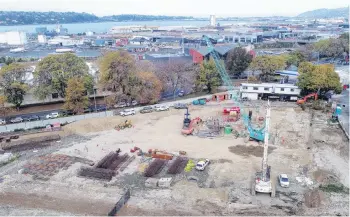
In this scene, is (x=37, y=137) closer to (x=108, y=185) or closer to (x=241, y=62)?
(x=108, y=185)

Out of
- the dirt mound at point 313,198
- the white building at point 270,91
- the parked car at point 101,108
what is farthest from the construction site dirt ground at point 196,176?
the white building at point 270,91

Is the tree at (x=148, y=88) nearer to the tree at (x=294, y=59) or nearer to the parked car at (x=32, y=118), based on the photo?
the parked car at (x=32, y=118)

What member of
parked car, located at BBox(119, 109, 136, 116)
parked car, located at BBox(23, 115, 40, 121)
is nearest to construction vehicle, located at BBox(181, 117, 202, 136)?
→ parked car, located at BBox(119, 109, 136, 116)

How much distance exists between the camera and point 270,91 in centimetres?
3644

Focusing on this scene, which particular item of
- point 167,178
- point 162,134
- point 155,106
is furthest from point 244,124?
point 167,178

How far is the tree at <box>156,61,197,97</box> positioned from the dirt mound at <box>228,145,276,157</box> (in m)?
15.9

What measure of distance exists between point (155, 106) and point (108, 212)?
18.4 m

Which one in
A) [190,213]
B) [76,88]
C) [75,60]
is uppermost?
[75,60]

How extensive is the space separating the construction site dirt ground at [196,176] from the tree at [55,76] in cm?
663

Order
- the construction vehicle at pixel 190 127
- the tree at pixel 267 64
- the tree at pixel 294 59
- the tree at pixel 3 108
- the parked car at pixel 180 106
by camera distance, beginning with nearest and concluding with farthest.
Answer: the construction vehicle at pixel 190 127, the tree at pixel 3 108, the parked car at pixel 180 106, the tree at pixel 267 64, the tree at pixel 294 59

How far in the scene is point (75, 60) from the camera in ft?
116

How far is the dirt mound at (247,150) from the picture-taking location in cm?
2320

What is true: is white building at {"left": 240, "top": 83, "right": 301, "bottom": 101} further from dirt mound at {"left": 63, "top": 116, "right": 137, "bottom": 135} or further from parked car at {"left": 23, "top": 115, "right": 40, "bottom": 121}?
parked car at {"left": 23, "top": 115, "right": 40, "bottom": 121}

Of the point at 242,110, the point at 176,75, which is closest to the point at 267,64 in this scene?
the point at 176,75
